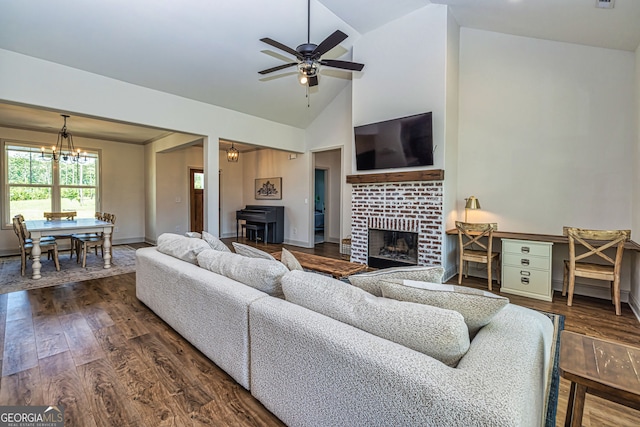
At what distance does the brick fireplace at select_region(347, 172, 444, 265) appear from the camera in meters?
3.99

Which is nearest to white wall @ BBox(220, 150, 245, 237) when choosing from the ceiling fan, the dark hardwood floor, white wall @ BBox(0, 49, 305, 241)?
white wall @ BBox(0, 49, 305, 241)

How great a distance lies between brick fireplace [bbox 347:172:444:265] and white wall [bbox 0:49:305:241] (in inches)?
99.2

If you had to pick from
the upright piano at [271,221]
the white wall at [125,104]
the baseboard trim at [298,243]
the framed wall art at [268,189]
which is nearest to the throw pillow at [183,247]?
the white wall at [125,104]

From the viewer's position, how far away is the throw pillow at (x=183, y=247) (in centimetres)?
248

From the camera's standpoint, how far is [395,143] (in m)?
4.23

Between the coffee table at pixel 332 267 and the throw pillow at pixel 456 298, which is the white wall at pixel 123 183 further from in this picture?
the throw pillow at pixel 456 298

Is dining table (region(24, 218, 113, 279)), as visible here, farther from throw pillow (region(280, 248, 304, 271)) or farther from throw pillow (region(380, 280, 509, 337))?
throw pillow (region(380, 280, 509, 337))

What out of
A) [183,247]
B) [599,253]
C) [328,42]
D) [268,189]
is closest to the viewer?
[183,247]

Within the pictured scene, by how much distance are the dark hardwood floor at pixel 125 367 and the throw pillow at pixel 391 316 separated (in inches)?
28.6

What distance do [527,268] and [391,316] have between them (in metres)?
A: 3.24

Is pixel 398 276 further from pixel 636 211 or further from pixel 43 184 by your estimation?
pixel 43 184

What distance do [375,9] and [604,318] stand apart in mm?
4506

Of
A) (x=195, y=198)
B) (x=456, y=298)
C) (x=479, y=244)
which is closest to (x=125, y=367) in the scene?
(x=456, y=298)

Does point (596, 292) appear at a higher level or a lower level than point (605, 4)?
lower
